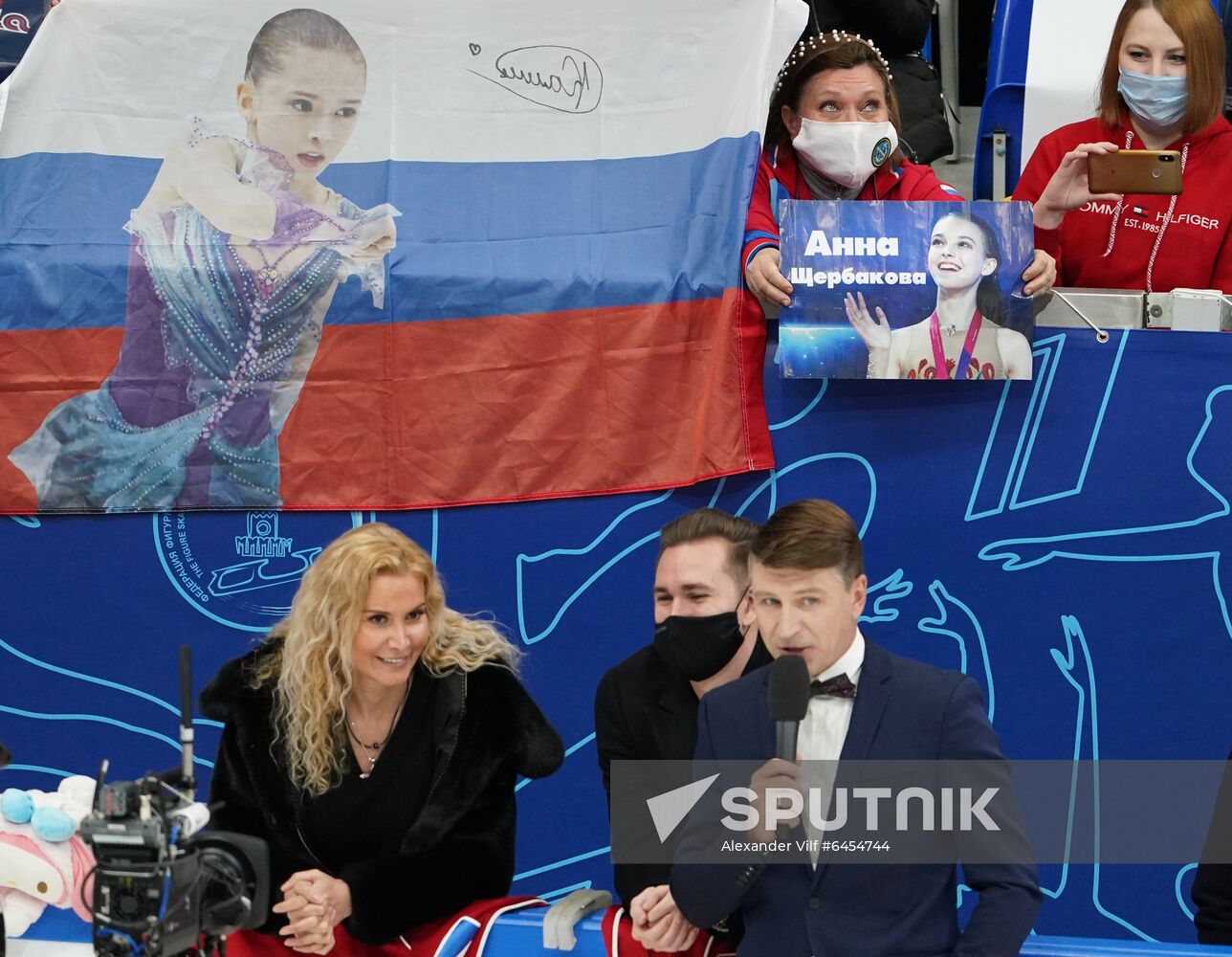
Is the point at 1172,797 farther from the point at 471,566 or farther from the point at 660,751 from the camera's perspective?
the point at 471,566

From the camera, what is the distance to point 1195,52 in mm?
4102

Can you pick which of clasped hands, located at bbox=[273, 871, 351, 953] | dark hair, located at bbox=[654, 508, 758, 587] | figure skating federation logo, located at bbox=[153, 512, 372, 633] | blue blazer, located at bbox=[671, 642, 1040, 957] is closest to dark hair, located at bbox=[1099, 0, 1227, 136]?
dark hair, located at bbox=[654, 508, 758, 587]

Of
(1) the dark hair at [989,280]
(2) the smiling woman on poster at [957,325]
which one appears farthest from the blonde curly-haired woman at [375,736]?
(1) the dark hair at [989,280]

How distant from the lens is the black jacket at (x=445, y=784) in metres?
3.00

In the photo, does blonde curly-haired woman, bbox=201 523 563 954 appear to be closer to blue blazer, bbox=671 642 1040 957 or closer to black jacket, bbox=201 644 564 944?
black jacket, bbox=201 644 564 944

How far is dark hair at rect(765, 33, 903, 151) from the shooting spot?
4.14 meters

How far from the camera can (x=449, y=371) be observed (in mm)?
4207

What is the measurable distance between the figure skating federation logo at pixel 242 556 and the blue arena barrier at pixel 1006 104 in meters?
2.11

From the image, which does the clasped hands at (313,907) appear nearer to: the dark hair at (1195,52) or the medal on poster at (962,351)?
the medal on poster at (962,351)

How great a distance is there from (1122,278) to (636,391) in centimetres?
131

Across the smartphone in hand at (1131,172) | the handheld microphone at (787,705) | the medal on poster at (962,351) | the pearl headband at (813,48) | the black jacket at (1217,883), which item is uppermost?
the pearl headband at (813,48)

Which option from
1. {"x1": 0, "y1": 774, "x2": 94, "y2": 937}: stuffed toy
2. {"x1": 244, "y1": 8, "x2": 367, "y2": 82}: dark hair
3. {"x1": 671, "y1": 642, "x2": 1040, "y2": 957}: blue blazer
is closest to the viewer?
{"x1": 671, "y1": 642, "x2": 1040, "y2": 957}: blue blazer

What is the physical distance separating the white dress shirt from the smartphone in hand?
177 cm

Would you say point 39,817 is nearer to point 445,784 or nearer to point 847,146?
point 445,784
